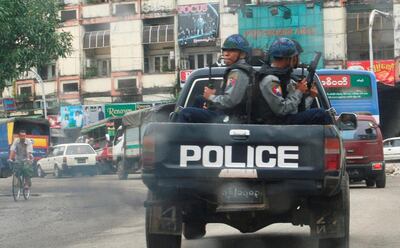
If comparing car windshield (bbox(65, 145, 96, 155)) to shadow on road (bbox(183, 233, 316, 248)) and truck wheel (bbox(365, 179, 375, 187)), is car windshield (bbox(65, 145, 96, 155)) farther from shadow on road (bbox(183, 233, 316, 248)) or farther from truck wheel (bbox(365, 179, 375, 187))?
shadow on road (bbox(183, 233, 316, 248))

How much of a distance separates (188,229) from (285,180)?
240 centimetres

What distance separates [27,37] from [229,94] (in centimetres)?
1582

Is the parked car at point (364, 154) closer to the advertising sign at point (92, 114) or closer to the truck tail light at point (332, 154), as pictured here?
the advertising sign at point (92, 114)

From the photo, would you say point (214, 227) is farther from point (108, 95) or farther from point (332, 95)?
point (108, 95)

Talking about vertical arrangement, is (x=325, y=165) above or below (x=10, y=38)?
below

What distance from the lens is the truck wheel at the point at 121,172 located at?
2971 cm

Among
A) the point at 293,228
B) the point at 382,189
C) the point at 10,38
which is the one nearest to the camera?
the point at 293,228

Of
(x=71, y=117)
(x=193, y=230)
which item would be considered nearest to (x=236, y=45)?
(x=193, y=230)

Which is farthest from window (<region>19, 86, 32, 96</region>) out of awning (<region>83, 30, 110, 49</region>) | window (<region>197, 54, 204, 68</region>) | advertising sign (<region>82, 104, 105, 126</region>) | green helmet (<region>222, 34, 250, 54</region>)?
green helmet (<region>222, 34, 250, 54</region>)

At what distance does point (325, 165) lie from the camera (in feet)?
22.1

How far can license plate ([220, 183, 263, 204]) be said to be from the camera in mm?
6852

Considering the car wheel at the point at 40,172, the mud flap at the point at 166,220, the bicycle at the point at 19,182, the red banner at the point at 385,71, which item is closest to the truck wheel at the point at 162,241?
the mud flap at the point at 166,220

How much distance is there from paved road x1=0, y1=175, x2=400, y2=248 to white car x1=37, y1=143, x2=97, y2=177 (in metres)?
14.5

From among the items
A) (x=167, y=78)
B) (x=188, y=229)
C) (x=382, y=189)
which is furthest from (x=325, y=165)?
(x=167, y=78)
